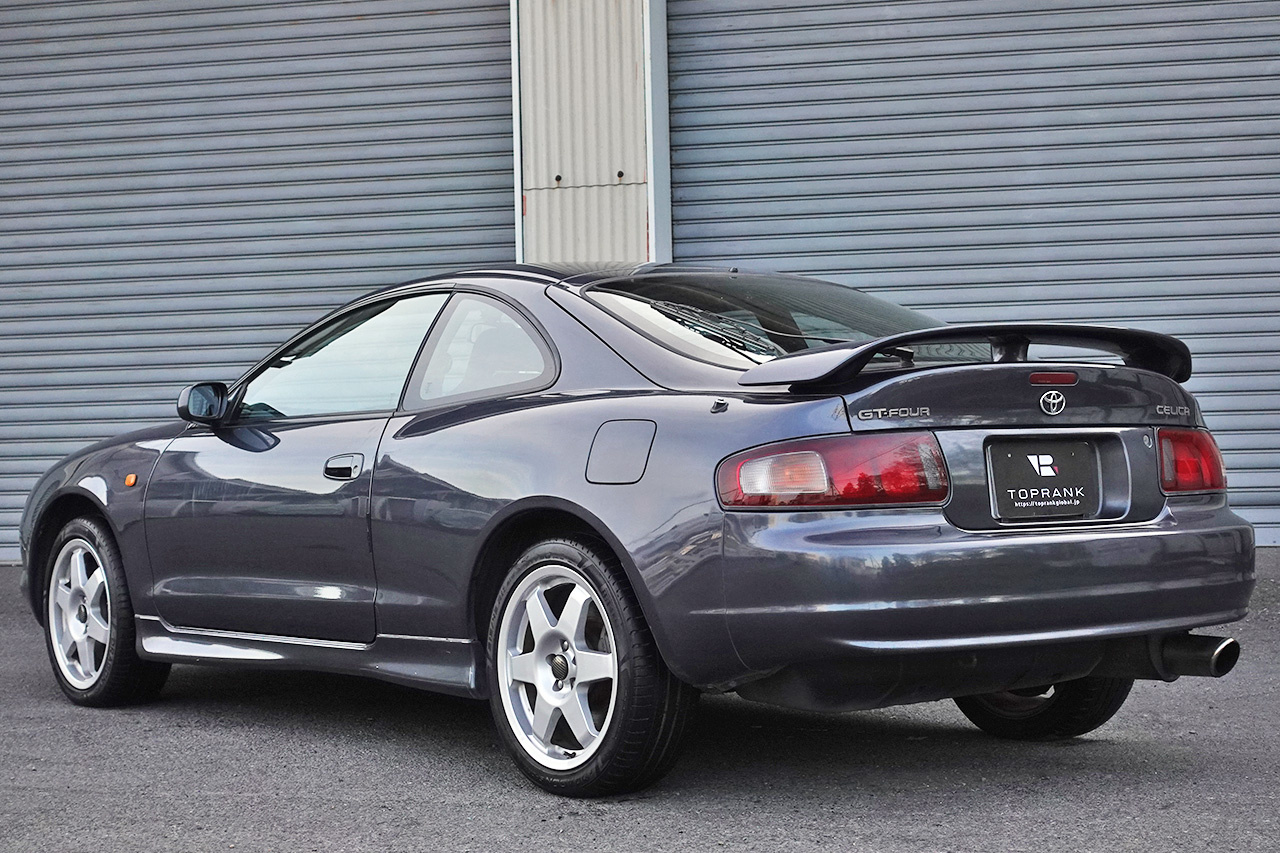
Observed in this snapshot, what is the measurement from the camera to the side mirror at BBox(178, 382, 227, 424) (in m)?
5.00

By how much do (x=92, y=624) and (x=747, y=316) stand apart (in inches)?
109

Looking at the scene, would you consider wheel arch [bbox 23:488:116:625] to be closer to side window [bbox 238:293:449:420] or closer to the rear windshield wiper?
side window [bbox 238:293:449:420]

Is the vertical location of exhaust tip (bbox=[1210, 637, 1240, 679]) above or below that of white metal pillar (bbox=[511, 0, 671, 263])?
below

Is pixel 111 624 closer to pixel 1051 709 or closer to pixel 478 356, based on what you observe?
pixel 478 356

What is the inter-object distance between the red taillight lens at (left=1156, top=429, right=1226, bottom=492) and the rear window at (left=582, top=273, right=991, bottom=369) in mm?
520

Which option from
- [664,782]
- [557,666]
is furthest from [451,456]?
[664,782]

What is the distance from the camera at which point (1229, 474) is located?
9.01m

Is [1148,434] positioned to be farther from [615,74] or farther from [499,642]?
[615,74]

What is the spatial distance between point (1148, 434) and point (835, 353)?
0.87 metres

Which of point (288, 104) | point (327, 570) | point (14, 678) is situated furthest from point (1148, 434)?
point (288, 104)

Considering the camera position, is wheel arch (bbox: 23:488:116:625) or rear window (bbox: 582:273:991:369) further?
wheel arch (bbox: 23:488:116:625)

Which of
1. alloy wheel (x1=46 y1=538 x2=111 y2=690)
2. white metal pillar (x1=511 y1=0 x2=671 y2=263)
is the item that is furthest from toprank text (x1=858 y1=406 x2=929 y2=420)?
white metal pillar (x1=511 y1=0 x2=671 y2=263)

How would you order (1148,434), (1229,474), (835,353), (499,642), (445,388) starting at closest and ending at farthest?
(835,353) < (1148,434) < (499,642) < (445,388) < (1229,474)

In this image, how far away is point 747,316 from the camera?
4.07m
